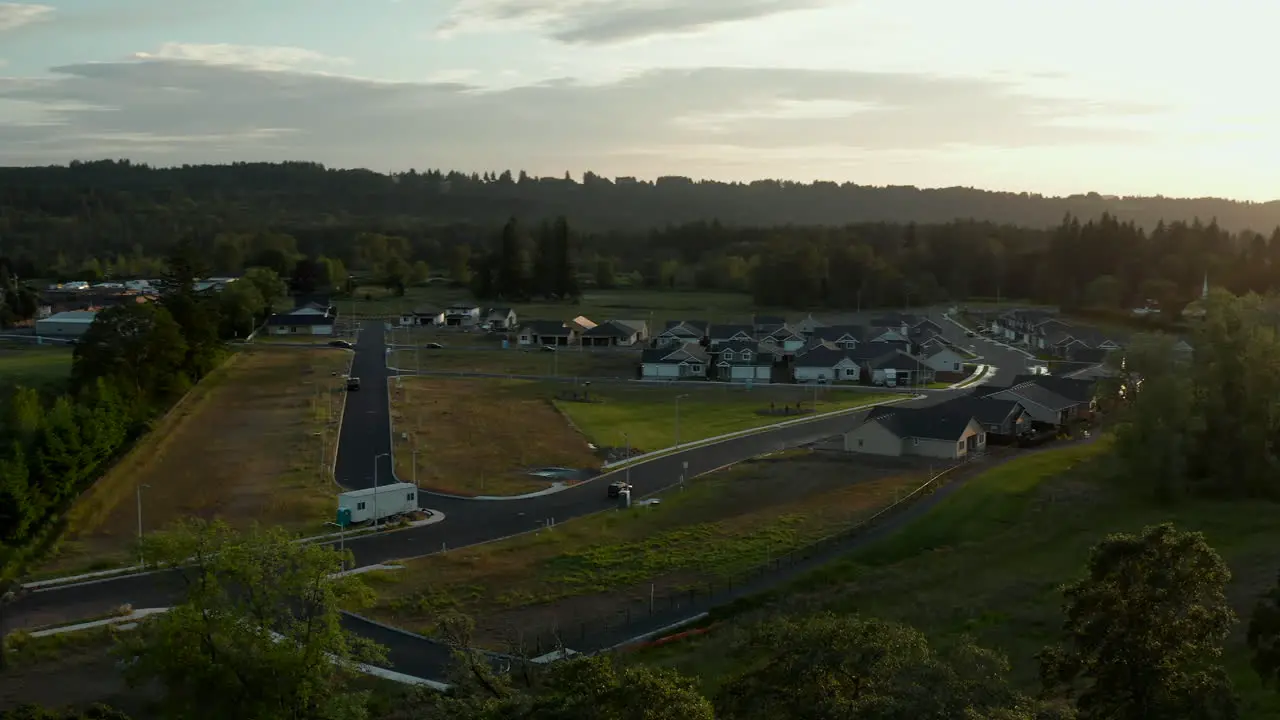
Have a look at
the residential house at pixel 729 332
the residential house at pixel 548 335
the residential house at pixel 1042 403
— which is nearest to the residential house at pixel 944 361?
the residential house at pixel 729 332

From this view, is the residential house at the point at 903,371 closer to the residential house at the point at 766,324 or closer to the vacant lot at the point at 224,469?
the residential house at the point at 766,324

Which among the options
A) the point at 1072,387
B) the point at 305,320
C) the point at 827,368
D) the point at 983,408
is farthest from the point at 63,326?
the point at 1072,387

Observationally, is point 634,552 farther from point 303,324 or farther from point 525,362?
point 303,324

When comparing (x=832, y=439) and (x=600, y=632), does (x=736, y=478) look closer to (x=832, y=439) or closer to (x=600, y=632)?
(x=832, y=439)

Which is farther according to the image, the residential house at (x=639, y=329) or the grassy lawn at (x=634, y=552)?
the residential house at (x=639, y=329)

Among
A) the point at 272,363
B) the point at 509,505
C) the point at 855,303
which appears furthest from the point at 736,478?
the point at 855,303

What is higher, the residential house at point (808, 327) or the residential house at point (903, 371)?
the residential house at point (808, 327)
